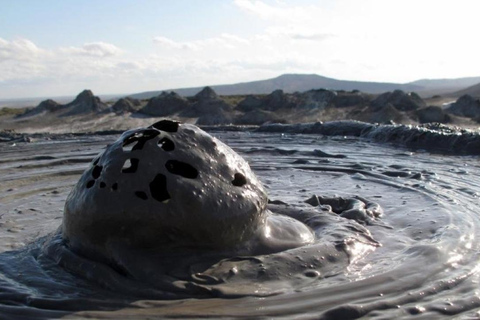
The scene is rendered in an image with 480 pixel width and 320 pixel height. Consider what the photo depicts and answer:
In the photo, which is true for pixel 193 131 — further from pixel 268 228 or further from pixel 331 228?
pixel 331 228

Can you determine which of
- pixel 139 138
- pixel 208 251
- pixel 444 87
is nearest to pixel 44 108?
pixel 139 138

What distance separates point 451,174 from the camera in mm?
7898

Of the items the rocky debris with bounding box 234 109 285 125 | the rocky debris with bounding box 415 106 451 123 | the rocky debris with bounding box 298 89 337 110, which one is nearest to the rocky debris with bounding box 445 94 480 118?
the rocky debris with bounding box 415 106 451 123

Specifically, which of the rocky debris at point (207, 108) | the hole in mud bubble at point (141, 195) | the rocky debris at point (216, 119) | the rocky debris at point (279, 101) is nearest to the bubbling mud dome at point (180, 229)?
the hole in mud bubble at point (141, 195)

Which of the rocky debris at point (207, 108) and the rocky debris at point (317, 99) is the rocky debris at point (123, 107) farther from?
the rocky debris at point (317, 99)

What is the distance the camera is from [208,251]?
4117 millimetres

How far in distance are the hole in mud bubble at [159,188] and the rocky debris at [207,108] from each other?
1530 centimetres

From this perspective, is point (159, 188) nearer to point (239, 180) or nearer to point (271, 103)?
point (239, 180)

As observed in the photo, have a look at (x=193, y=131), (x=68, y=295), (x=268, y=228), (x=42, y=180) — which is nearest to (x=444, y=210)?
(x=268, y=228)

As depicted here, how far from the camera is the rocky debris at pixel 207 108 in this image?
774 inches

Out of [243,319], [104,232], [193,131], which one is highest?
[193,131]

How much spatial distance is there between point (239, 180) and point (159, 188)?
692mm

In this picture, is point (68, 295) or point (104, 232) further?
point (104, 232)

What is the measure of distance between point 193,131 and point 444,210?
2919 mm
